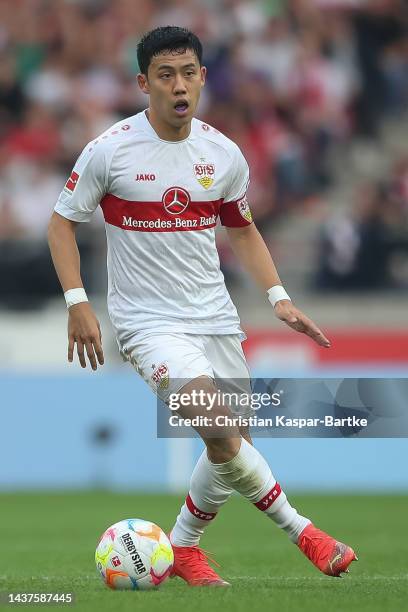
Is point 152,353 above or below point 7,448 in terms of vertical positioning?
above

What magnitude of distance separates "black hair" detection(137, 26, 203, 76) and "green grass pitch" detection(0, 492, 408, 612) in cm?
230

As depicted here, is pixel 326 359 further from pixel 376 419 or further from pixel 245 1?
pixel 376 419

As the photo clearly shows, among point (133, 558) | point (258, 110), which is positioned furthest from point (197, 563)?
point (258, 110)

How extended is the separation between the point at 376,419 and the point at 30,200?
885 centimetres

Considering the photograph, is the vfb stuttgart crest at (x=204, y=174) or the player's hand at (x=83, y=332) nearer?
the player's hand at (x=83, y=332)

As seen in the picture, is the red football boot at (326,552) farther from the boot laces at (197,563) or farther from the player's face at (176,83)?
Answer: the player's face at (176,83)

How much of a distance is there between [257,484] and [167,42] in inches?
76.3

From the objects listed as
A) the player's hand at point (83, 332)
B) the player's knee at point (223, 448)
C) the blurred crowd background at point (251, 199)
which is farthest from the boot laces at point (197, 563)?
the blurred crowd background at point (251, 199)

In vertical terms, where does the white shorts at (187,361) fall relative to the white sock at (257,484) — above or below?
above

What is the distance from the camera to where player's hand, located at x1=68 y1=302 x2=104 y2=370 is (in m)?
5.70

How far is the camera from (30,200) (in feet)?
50.0

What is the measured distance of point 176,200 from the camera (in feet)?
19.8

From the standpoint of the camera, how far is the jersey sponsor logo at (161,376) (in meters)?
5.78

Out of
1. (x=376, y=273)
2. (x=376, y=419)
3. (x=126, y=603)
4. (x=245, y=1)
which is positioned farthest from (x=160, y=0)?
(x=126, y=603)
